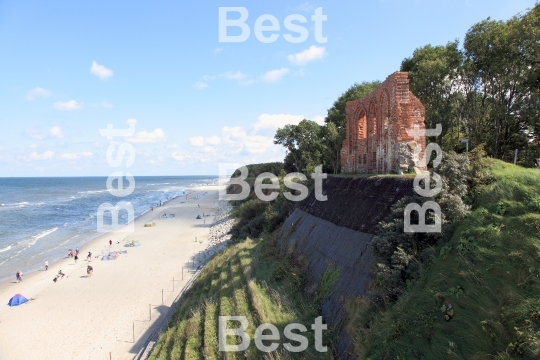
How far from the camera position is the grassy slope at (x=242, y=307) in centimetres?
1023

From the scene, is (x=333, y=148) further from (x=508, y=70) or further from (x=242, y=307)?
(x=242, y=307)

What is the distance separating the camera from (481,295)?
5.79 meters

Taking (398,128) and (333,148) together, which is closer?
(398,128)

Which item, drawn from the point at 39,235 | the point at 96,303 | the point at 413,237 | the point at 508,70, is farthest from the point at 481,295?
the point at 39,235

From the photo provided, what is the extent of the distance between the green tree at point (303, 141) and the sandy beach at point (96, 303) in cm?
1910

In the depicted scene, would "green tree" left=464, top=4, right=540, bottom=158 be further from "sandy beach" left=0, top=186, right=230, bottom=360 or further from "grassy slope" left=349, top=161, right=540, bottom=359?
"sandy beach" left=0, top=186, right=230, bottom=360

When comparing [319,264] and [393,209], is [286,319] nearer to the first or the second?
[319,264]

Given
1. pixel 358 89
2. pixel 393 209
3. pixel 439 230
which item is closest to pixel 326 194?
pixel 393 209

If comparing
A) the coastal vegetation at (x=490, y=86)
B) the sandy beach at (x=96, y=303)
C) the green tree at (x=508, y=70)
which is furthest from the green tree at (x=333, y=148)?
the sandy beach at (x=96, y=303)

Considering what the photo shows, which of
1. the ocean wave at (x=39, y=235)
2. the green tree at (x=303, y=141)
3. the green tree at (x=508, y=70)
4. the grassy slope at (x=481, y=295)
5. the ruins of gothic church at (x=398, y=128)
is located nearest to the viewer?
the grassy slope at (x=481, y=295)

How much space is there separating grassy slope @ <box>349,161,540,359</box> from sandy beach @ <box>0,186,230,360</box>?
41.4 ft

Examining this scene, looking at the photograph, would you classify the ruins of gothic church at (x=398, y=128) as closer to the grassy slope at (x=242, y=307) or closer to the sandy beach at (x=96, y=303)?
the grassy slope at (x=242, y=307)

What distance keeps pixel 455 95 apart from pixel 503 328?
18912 millimetres

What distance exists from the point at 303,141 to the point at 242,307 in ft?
113
